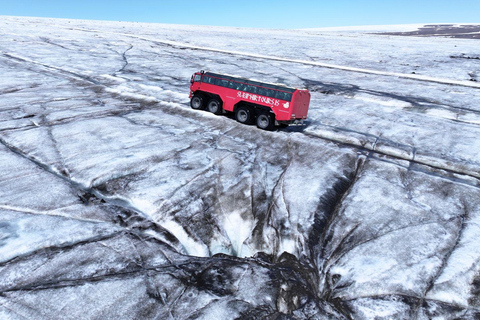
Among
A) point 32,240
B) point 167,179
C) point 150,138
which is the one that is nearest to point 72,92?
point 150,138

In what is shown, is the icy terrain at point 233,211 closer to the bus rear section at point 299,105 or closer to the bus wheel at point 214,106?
the bus wheel at point 214,106

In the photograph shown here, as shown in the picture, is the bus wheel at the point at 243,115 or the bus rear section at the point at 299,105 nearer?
the bus rear section at the point at 299,105

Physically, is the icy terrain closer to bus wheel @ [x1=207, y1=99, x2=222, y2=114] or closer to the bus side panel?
bus wheel @ [x1=207, y1=99, x2=222, y2=114]

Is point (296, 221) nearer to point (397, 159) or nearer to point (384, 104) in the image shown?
point (397, 159)

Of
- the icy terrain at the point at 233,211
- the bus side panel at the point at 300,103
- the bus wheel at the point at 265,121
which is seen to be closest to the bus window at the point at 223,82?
the icy terrain at the point at 233,211

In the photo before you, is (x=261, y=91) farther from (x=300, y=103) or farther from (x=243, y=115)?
(x=300, y=103)

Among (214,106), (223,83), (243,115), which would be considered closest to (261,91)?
(243,115)

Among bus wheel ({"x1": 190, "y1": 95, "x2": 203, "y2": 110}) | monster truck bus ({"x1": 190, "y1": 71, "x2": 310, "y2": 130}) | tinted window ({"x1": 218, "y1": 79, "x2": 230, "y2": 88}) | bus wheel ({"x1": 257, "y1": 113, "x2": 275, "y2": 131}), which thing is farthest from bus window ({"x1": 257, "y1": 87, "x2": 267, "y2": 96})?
bus wheel ({"x1": 190, "y1": 95, "x2": 203, "y2": 110})

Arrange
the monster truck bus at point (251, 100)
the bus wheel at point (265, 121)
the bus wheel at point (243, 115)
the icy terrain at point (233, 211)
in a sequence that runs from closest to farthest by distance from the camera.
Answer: the icy terrain at point (233, 211)
the monster truck bus at point (251, 100)
the bus wheel at point (265, 121)
the bus wheel at point (243, 115)
